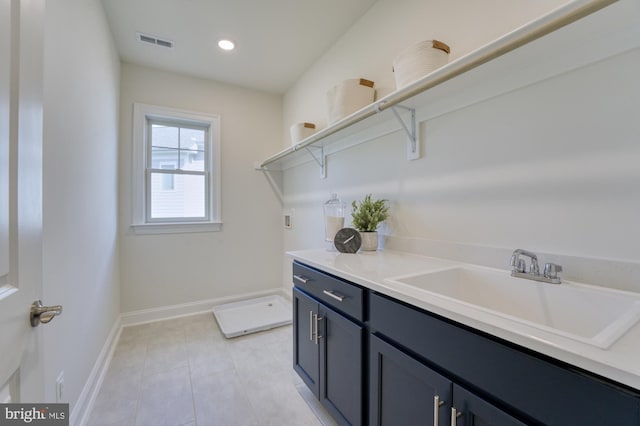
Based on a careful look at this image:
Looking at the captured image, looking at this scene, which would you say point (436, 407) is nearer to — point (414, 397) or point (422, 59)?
point (414, 397)

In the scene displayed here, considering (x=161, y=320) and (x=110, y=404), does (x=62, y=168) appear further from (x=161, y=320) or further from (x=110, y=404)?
(x=161, y=320)

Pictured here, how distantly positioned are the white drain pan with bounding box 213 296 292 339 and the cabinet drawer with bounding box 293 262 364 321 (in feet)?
3.79

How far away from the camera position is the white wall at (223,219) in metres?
2.78

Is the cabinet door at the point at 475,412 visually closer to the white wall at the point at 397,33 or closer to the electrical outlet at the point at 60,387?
the white wall at the point at 397,33

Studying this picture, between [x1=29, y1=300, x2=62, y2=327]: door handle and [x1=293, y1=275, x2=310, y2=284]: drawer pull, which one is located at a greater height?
[x1=29, y1=300, x2=62, y2=327]: door handle

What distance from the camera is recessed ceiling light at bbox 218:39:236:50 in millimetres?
2418

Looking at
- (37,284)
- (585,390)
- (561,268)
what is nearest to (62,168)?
(37,284)

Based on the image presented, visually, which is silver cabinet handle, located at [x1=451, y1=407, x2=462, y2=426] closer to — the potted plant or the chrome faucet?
the chrome faucet

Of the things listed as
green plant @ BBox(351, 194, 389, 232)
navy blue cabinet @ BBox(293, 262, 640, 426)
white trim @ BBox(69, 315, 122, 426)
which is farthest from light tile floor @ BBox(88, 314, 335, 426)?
green plant @ BBox(351, 194, 389, 232)

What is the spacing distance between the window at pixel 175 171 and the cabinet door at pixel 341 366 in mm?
2196

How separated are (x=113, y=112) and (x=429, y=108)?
262cm

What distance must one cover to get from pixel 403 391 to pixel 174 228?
2778mm

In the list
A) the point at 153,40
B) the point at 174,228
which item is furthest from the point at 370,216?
the point at 153,40

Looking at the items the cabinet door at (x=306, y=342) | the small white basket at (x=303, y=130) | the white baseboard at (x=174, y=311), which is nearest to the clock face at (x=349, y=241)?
the cabinet door at (x=306, y=342)
